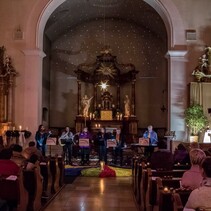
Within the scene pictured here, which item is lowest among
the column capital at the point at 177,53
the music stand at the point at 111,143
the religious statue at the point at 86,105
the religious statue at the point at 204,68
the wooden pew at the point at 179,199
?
the wooden pew at the point at 179,199

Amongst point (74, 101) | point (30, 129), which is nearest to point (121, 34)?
point (74, 101)

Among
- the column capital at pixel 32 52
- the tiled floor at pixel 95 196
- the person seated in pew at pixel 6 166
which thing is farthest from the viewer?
the column capital at pixel 32 52

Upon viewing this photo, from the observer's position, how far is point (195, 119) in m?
16.0

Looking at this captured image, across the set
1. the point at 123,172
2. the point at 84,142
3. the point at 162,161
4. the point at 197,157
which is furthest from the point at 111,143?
the point at 197,157

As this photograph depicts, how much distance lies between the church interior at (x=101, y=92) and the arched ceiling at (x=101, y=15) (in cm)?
7

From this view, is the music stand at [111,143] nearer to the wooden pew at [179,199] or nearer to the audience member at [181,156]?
the audience member at [181,156]

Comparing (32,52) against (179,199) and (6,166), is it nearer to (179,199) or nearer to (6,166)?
(6,166)

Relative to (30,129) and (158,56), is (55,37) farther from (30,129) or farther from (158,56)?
(30,129)

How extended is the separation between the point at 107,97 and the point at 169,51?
6.46 meters

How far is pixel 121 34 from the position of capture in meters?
24.1

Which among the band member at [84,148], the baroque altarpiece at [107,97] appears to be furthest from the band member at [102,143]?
the baroque altarpiece at [107,97]

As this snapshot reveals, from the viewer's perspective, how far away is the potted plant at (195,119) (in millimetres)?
15922

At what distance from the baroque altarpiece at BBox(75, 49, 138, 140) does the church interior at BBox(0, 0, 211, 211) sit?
5 centimetres

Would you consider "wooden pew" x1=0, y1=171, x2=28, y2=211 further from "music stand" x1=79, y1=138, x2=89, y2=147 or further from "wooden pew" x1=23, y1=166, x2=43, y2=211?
"music stand" x1=79, y1=138, x2=89, y2=147
